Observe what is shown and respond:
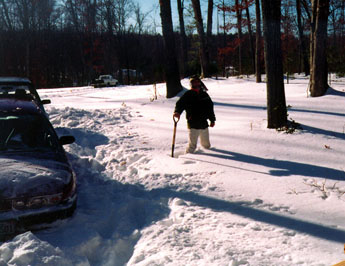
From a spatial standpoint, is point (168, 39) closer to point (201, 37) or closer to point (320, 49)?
point (320, 49)

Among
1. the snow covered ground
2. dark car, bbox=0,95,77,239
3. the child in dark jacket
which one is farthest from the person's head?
dark car, bbox=0,95,77,239

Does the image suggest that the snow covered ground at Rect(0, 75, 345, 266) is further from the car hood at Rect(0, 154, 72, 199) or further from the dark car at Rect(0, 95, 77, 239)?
the car hood at Rect(0, 154, 72, 199)

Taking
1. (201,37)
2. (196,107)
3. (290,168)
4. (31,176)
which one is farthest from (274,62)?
(201,37)

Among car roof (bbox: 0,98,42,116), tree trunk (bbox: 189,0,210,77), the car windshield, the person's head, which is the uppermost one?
tree trunk (bbox: 189,0,210,77)

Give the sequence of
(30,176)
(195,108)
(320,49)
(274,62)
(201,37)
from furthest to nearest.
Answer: (201,37) → (320,49) → (274,62) → (195,108) → (30,176)

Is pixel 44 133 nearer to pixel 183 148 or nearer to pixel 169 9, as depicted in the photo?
pixel 183 148

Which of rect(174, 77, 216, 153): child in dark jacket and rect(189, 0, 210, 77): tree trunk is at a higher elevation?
rect(189, 0, 210, 77): tree trunk

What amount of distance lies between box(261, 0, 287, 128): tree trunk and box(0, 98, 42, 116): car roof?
15.3ft

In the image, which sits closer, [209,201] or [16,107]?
[209,201]

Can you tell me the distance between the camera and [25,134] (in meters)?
4.65

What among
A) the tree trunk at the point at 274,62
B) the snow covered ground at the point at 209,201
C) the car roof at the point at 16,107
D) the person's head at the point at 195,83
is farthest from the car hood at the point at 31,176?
the tree trunk at the point at 274,62

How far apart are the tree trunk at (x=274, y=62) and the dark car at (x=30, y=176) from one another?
434 cm

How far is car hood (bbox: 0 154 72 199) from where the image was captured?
3443 millimetres

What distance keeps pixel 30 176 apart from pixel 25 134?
125 cm
